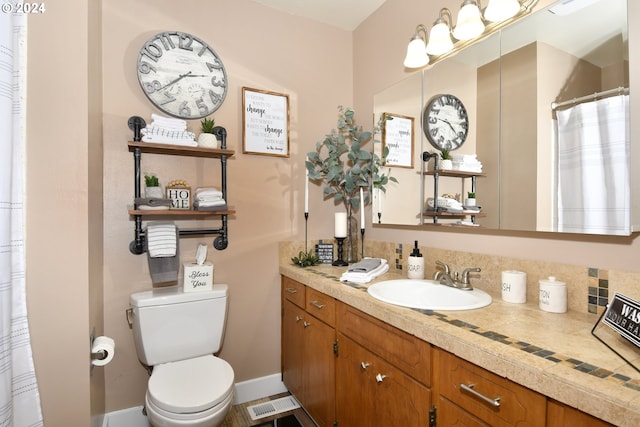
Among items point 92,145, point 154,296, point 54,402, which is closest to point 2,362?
point 54,402

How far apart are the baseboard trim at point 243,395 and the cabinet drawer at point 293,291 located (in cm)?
59

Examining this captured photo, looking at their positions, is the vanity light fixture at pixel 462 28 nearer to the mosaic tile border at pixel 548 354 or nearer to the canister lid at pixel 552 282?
the canister lid at pixel 552 282

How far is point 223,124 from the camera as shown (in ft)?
6.65

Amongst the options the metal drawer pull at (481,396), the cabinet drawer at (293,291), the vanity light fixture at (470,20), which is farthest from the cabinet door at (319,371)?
the vanity light fixture at (470,20)

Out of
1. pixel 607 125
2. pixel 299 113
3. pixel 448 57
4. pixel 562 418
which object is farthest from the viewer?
pixel 299 113

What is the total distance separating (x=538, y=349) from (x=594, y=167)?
0.70 metres

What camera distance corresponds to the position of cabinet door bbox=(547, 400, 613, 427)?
64cm

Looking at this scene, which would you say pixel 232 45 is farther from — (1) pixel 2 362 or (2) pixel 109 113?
(1) pixel 2 362

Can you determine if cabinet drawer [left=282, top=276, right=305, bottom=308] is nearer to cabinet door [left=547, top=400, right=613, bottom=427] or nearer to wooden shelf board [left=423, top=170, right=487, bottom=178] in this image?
wooden shelf board [left=423, top=170, right=487, bottom=178]

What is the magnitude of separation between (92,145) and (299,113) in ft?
4.19

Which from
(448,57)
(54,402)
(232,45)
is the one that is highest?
(232,45)

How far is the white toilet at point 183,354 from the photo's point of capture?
4.38ft

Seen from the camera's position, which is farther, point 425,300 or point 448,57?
point 448,57
